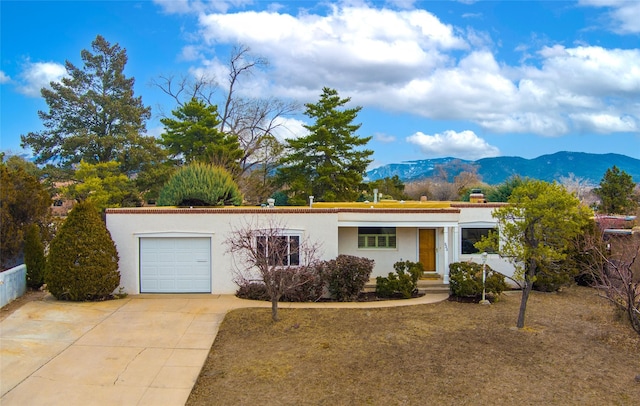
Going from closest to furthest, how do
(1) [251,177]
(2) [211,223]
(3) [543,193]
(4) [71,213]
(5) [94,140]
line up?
1. (3) [543,193]
2. (4) [71,213]
3. (2) [211,223]
4. (5) [94,140]
5. (1) [251,177]

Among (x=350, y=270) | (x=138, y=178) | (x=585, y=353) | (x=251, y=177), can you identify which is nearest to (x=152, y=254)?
(x=350, y=270)

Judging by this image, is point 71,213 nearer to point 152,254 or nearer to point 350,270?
point 152,254

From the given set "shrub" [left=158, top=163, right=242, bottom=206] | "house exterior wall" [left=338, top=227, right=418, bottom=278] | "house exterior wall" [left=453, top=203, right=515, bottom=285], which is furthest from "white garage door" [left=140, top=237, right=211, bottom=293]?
"house exterior wall" [left=453, top=203, right=515, bottom=285]

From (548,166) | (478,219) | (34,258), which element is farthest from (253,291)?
(548,166)

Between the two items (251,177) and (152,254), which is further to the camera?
(251,177)

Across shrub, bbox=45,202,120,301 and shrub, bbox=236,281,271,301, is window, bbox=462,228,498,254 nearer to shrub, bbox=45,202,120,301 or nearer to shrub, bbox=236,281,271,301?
shrub, bbox=236,281,271,301

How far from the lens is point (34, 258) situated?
587 inches

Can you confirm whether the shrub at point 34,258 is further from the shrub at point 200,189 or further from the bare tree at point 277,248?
the bare tree at point 277,248

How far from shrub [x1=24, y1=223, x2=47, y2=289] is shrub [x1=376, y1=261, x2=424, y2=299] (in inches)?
419

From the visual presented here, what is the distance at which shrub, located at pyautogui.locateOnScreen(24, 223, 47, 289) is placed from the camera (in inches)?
586

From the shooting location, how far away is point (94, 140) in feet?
112

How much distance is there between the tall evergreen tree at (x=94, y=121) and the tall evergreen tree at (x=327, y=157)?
10.6m

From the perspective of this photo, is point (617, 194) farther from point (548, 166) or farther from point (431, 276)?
point (548, 166)

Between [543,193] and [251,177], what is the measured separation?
99.4 ft
